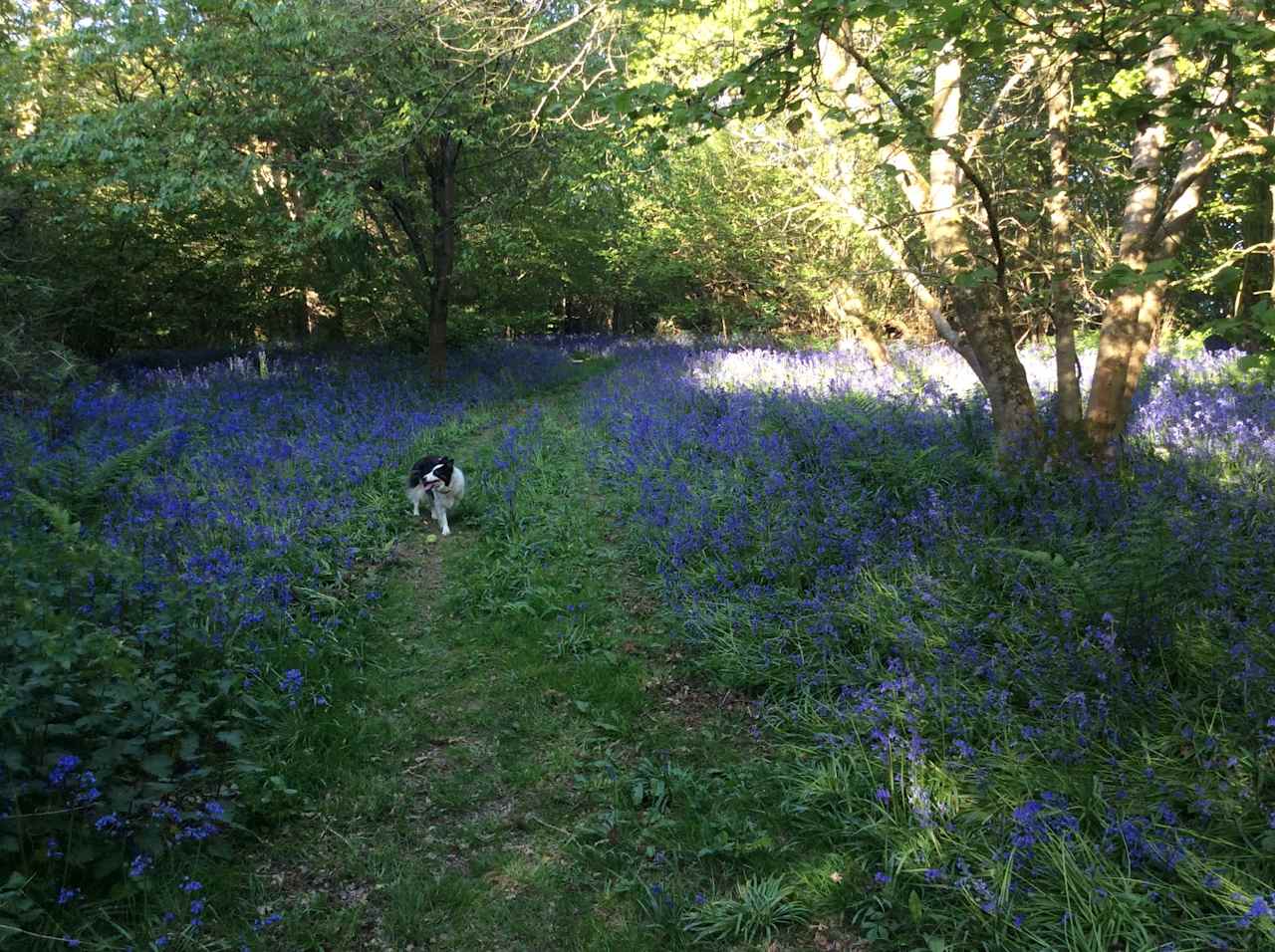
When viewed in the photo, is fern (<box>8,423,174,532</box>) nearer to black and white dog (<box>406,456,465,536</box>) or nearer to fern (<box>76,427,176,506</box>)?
fern (<box>76,427,176,506</box>)

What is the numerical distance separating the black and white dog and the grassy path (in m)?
1.65

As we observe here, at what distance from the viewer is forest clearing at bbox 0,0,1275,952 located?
3146 mm

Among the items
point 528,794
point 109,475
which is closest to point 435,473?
point 109,475

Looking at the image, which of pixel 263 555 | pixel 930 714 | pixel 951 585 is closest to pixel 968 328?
pixel 951 585

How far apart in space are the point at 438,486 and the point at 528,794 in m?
4.64

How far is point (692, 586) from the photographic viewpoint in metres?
6.00

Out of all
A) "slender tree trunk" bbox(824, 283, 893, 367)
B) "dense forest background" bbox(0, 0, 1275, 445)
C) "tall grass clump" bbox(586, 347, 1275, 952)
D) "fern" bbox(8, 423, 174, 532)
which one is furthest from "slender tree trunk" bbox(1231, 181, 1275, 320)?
"fern" bbox(8, 423, 174, 532)

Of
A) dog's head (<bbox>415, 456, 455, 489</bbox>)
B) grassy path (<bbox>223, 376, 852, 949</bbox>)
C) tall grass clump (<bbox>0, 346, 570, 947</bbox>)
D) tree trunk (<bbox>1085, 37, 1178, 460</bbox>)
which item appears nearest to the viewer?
tall grass clump (<bbox>0, 346, 570, 947</bbox>)

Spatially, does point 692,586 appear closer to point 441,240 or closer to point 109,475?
point 109,475

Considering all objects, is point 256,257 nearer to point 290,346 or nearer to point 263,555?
point 290,346

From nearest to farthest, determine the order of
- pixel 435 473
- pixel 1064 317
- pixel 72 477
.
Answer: pixel 1064 317
pixel 72 477
pixel 435 473

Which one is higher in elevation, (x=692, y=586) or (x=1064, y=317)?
(x=1064, y=317)

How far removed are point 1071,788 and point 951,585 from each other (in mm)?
1843

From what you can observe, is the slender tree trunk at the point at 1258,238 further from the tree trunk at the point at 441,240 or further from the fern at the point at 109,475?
the fern at the point at 109,475
